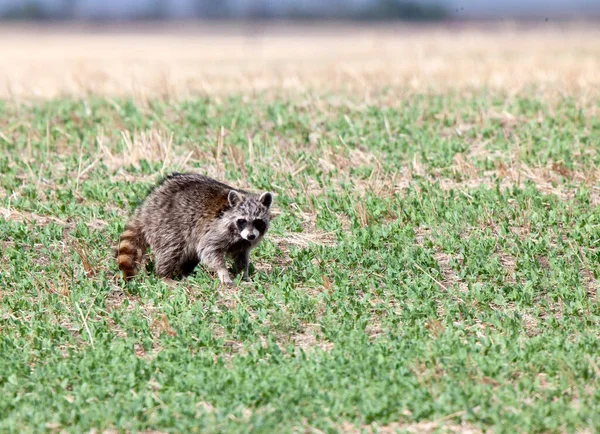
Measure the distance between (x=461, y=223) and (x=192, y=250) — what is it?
299 centimetres

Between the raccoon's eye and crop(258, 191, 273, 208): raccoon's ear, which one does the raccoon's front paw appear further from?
crop(258, 191, 273, 208): raccoon's ear

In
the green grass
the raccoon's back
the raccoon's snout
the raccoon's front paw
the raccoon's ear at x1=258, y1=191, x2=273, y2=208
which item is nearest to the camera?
the green grass

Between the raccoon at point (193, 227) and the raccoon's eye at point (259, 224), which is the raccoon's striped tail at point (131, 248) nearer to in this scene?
the raccoon at point (193, 227)

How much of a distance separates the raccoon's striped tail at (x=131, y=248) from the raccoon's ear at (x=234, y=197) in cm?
106

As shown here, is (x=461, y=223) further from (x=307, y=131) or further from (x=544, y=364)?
(x=307, y=131)

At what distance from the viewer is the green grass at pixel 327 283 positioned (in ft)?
23.7

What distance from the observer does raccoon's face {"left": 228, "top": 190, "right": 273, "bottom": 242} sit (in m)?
10.0

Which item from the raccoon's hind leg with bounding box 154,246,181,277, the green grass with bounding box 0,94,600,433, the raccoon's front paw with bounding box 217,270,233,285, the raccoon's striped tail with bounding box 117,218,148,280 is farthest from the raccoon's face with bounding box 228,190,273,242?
the raccoon's striped tail with bounding box 117,218,148,280

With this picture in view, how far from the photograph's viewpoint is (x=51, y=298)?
9430 mm

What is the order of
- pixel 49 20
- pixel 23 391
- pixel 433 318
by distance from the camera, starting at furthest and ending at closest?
1. pixel 49 20
2. pixel 433 318
3. pixel 23 391

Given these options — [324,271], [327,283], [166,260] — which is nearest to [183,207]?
[166,260]

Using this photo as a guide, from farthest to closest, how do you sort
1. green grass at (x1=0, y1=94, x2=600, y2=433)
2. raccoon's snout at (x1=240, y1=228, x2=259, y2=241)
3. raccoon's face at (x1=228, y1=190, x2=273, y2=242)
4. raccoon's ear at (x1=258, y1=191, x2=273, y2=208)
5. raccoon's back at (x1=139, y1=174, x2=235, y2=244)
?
1. raccoon's back at (x1=139, y1=174, x2=235, y2=244)
2. raccoon's ear at (x1=258, y1=191, x2=273, y2=208)
3. raccoon's face at (x1=228, y1=190, x2=273, y2=242)
4. raccoon's snout at (x1=240, y1=228, x2=259, y2=241)
5. green grass at (x1=0, y1=94, x2=600, y2=433)

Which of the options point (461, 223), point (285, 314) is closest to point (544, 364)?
point (285, 314)

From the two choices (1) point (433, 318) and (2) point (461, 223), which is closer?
(1) point (433, 318)
